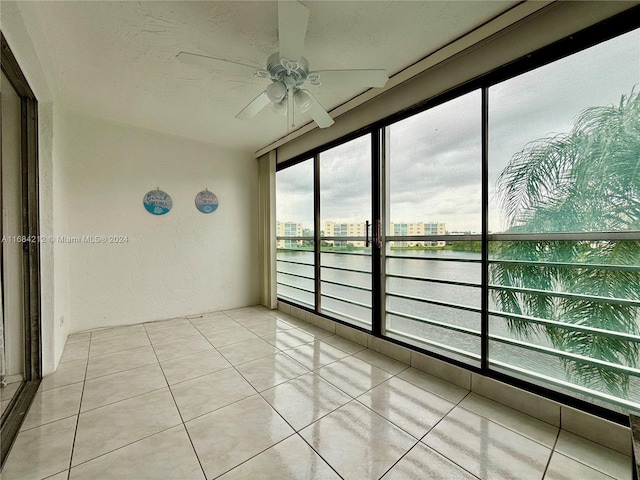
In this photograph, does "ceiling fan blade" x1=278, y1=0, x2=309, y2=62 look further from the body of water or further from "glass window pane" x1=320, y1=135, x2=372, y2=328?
the body of water

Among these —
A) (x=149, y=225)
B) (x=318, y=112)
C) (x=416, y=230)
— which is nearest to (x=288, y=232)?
(x=149, y=225)

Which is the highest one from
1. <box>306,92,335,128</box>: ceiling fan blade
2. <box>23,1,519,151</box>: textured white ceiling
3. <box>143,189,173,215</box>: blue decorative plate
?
<box>23,1,519,151</box>: textured white ceiling

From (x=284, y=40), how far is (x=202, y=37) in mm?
769

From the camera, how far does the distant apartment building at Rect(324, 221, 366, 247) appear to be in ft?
9.99

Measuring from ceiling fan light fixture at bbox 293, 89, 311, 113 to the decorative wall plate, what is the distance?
2.45 metres

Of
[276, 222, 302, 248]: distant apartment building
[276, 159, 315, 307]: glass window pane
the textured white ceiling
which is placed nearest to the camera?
the textured white ceiling

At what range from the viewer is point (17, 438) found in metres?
1.51

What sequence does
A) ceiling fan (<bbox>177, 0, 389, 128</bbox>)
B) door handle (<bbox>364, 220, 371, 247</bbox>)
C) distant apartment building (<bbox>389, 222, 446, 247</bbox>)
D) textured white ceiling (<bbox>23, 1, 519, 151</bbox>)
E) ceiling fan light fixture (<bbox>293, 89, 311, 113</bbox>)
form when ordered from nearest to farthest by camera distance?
ceiling fan (<bbox>177, 0, 389, 128</bbox>) → textured white ceiling (<bbox>23, 1, 519, 151</bbox>) → ceiling fan light fixture (<bbox>293, 89, 311, 113</bbox>) → distant apartment building (<bbox>389, 222, 446, 247</bbox>) → door handle (<bbox>364, 220, 371, 247</bbox>)

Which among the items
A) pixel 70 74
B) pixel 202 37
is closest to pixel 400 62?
pixel 202 37

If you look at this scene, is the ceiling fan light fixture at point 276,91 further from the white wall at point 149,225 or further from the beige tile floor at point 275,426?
the white wall at point 149,225

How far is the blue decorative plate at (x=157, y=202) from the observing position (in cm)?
352

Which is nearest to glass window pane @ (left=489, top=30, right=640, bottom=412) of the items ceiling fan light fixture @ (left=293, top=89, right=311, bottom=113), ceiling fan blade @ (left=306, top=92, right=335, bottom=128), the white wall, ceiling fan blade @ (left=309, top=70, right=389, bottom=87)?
ceiling fan blade @ (left=309, top=70, right=389, bottom=87)

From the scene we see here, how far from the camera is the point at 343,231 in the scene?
330 cm

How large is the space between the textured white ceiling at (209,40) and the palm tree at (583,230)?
37.6 inches
